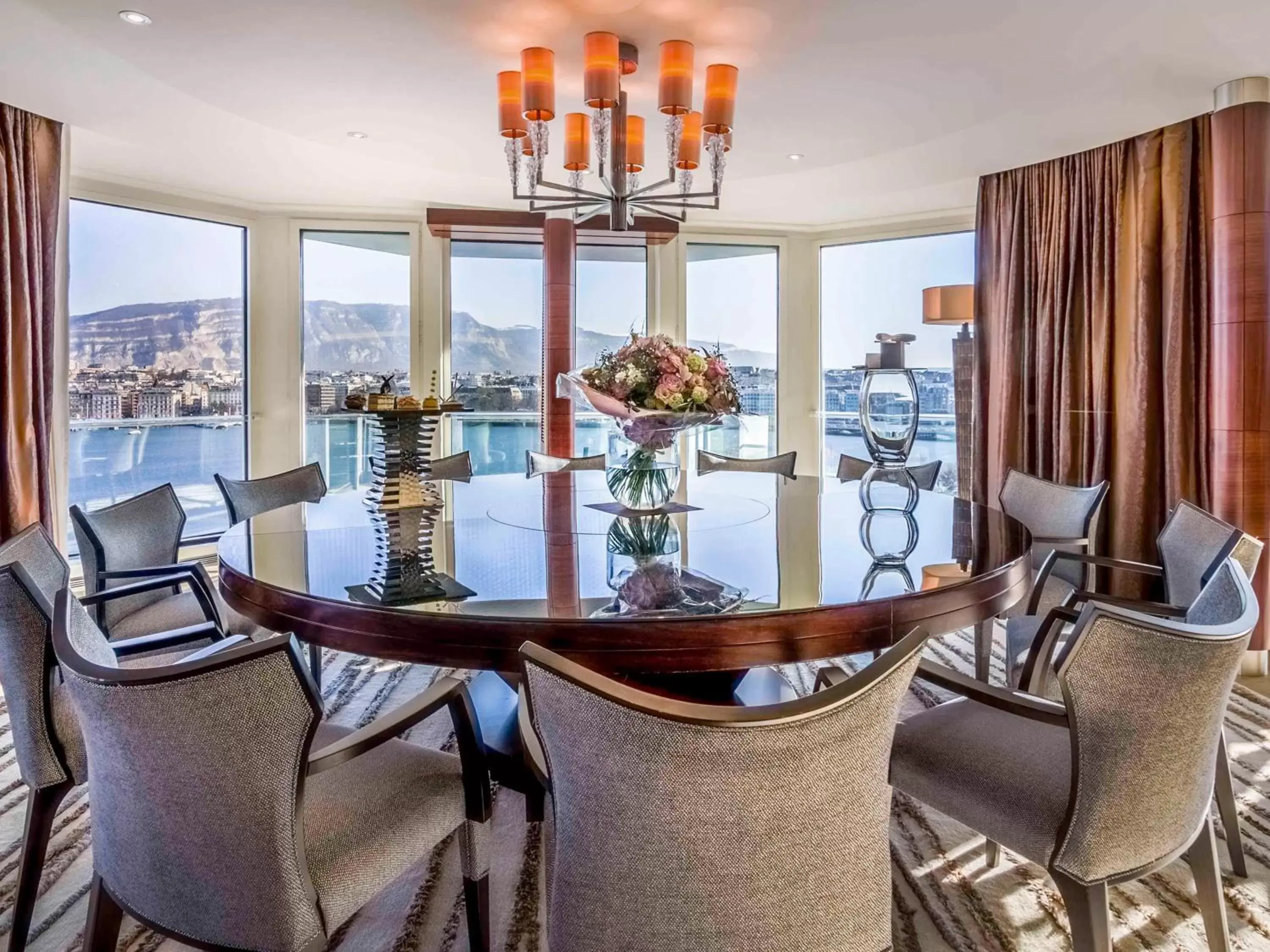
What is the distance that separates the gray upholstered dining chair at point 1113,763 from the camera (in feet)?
3.68

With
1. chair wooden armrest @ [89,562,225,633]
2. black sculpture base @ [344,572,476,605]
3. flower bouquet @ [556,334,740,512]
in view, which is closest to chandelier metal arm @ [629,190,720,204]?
flower bouquet @ [556,334,740,512]

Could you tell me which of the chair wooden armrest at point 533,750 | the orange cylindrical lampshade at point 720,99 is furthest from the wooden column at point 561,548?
the orange cylindrical lampshade at point 720,99

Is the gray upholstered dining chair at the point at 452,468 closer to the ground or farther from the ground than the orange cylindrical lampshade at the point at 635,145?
closer to the ground

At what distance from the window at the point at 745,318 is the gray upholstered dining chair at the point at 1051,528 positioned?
10.1 ft

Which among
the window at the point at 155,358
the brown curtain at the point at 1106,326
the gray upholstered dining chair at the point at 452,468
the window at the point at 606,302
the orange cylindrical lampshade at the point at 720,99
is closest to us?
the orange cylindrical lampshade at the point at 720,99

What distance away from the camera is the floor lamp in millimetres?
4625

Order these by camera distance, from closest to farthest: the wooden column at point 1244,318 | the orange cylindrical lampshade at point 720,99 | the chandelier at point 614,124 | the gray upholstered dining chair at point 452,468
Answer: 1. the chandelier at point 614,124
2. the orange cylindrical lampshade at point 720,99
3. the wooden column at point 1244,318
4. the gray upholstered dining chair at point 452,468

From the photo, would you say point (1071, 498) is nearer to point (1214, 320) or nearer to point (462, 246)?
point (1214, 320)

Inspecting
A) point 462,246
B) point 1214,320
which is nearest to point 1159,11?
point 1214,320

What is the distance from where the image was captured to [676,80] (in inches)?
97.1

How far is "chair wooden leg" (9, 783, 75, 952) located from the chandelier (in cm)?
210

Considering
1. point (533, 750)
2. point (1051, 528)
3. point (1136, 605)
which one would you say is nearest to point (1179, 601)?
point (1136, 605)

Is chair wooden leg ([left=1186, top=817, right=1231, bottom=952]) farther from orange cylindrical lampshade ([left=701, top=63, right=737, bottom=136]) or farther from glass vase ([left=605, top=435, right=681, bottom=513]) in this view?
orange cylindrical lampshade ([left=701, top=63, right=737, bottom=136])

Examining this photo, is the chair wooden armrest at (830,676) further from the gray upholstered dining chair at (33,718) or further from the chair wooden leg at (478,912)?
the gray upholstered dining chair at (33,718)
